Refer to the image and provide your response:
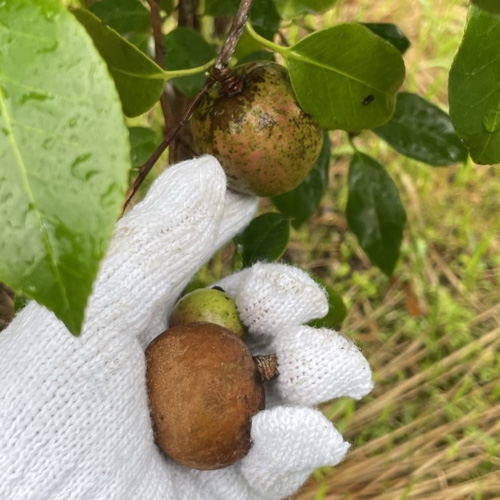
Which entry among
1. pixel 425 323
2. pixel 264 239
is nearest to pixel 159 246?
pixel 264 239

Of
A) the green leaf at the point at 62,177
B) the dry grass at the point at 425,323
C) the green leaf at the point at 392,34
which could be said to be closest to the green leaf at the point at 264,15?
the green leaf at the point at 392,34

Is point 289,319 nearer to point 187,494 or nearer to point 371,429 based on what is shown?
point 187,494

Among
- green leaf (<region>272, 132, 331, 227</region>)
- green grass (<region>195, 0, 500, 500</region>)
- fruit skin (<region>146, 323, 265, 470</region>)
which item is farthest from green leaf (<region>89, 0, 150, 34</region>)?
green grass (<region>195, 0, 500, 500</region>)

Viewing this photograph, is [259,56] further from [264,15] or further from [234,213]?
[234,213]

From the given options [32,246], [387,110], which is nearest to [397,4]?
[387,110]

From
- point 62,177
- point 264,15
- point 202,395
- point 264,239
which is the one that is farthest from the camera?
point 264,239
